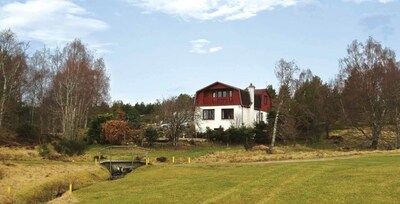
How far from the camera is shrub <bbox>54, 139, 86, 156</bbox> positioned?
140 feet

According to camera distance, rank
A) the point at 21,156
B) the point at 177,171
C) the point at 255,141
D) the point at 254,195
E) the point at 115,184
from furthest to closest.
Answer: the point at 255,141, the point at 21,156, the point at 177,171, the point at 115,184, the point at 254,195

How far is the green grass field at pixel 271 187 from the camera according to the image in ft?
61.0

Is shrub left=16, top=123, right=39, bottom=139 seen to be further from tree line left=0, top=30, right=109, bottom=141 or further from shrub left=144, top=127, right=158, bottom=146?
shrub left=144, top=127, right=158, bottom=146

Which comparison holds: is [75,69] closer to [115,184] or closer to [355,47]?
[115,184]

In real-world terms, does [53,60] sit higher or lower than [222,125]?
higher

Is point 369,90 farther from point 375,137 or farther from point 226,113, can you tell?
point 226,113

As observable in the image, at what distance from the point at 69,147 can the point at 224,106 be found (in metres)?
33.8

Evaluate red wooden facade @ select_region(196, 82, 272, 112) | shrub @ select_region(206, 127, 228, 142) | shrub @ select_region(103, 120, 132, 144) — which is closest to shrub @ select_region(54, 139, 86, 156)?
shrub @ select_region(103, 120, 132, 144)

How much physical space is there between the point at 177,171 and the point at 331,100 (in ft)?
140

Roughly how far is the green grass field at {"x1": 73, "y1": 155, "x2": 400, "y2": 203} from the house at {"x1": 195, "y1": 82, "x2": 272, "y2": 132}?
42042 millimetres

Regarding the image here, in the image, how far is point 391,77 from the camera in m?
54.2

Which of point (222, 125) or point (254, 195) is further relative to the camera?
point (222, 125)

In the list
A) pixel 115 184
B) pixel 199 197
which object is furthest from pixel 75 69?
pixel 199 197

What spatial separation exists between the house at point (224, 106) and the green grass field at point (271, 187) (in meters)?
42.0
